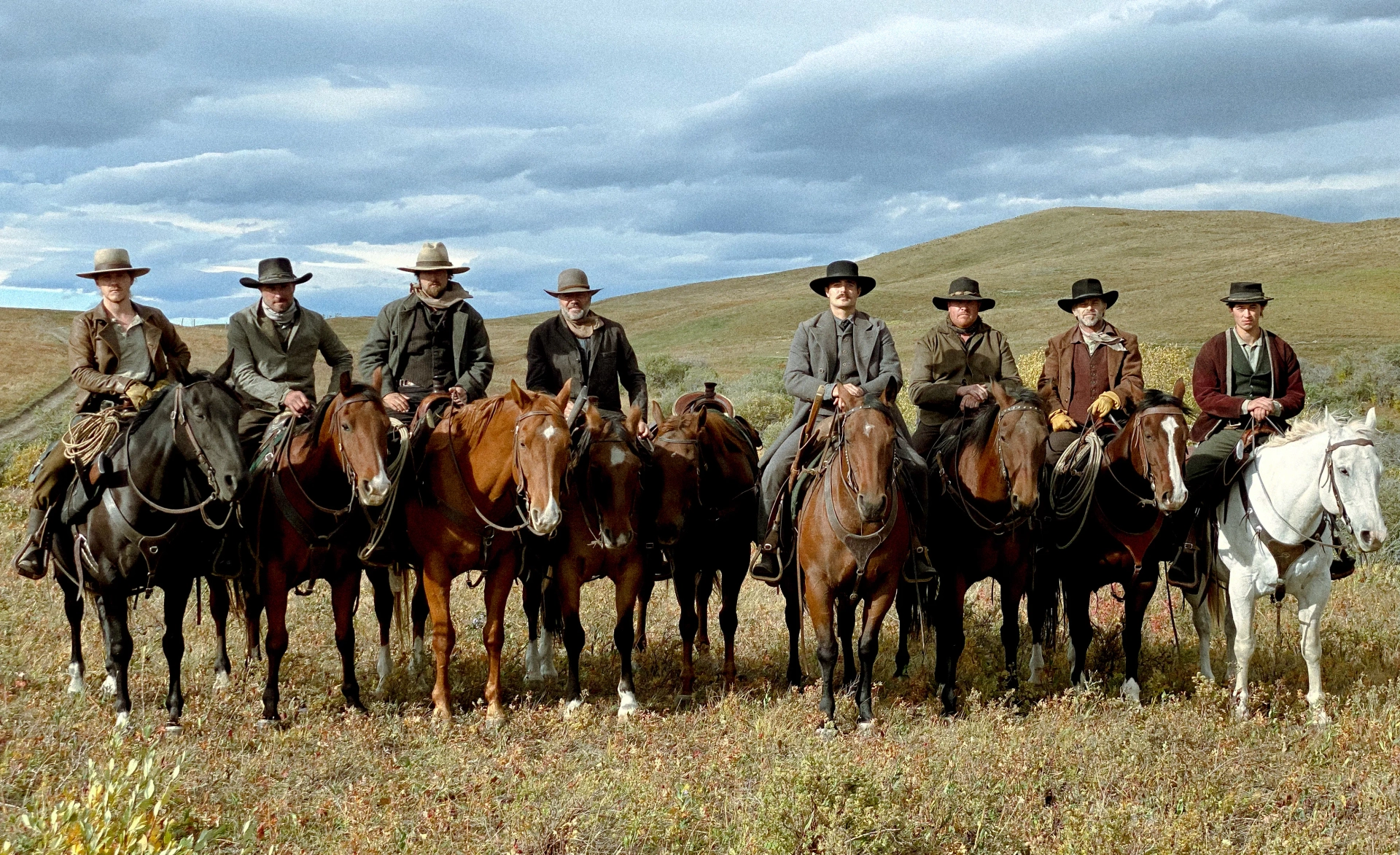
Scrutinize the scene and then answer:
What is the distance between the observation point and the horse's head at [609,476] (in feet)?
25.2

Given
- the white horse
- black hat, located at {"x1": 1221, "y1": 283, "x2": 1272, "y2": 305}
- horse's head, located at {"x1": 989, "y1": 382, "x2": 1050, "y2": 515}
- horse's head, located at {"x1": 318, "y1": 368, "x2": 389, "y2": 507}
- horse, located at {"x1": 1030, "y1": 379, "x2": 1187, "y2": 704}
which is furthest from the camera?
black hat, located at {"x1": 1221, "y1": 283, "x2": 1272, "y2": 305}

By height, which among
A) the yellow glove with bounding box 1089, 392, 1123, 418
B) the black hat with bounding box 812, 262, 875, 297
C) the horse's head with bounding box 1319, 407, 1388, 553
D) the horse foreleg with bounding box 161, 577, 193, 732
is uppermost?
the black hat with bounding box 812, 262, 875, 297

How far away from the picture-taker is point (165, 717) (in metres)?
7.37

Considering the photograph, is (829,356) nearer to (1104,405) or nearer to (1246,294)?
(1104,405)

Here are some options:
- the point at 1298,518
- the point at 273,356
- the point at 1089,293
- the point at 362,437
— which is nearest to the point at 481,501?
the point at 362,437

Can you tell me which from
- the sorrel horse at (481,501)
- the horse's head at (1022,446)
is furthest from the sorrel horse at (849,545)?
the sorrel horse at (481,501)

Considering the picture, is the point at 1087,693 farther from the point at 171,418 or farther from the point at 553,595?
the point at 171,418

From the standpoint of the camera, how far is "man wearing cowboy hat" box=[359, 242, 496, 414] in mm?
8641

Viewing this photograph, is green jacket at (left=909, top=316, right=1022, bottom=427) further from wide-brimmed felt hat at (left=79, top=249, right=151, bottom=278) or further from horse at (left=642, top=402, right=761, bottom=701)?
wide-brimmed felt hat at (left=79, top=249, right=151, bottom=278)

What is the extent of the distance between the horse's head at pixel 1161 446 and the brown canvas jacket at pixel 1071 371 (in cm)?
72

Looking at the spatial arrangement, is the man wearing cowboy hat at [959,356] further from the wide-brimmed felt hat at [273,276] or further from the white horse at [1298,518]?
the wide-brimmed felt hat at [273,276]

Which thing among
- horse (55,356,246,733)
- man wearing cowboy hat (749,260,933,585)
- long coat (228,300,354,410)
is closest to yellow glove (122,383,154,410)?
horse (55,356,246,733)

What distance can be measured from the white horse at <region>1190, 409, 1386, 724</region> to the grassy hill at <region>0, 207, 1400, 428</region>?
30356 mm

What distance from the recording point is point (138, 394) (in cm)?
767
